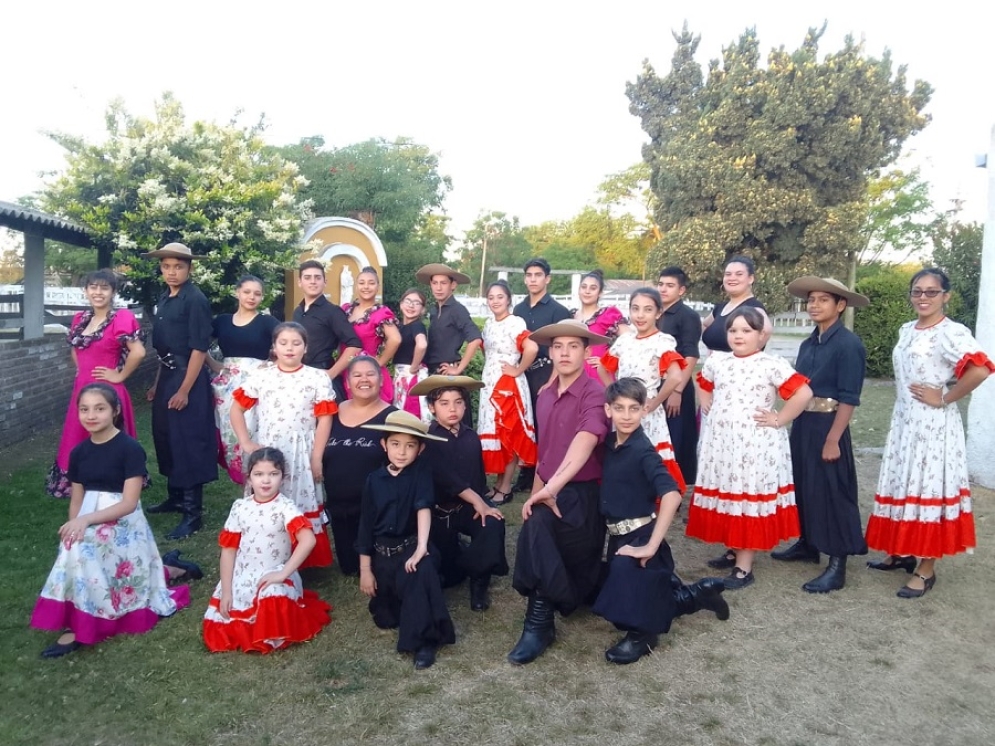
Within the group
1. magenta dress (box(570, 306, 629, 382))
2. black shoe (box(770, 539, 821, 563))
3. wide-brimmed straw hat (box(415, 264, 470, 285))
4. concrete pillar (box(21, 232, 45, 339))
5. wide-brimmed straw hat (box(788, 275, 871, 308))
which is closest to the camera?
wide-brimmed straw hat (box(788, 275, 871, 308))

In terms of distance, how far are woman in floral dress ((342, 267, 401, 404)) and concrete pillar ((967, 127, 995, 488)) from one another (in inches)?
201

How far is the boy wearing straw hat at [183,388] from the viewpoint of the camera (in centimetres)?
506

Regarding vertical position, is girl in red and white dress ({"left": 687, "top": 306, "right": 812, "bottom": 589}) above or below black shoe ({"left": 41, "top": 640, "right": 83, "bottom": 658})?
above

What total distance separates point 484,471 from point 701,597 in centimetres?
146

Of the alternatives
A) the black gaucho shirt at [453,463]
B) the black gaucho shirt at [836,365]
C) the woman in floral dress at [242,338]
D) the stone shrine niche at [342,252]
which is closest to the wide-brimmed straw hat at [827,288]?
the black gaucho shirt at [836,365]

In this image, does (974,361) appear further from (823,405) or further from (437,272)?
(437,272)

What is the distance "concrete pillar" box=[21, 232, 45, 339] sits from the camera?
8.77m

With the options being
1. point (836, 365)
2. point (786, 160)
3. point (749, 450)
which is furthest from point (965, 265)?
point (749, 450)

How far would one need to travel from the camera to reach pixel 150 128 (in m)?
11.0

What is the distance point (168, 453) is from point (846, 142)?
20.5 m

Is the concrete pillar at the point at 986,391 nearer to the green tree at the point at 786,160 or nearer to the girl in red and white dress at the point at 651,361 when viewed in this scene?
the girl in red and white dress at the point at 651,361

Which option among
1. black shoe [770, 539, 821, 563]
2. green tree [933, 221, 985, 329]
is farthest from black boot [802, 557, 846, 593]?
green tree [933, 221, 985, 329]

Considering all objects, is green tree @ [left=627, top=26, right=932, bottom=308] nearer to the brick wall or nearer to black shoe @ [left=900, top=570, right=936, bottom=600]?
the brick wall

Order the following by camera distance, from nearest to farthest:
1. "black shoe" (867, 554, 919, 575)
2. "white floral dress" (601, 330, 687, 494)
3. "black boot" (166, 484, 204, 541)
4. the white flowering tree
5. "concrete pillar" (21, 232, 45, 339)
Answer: "black shoe" (867, 554, 919, 575)
"white floral dress" (601, 330, 687, 494)
"black boot" (166, 484, 204, 541)
"concrete pillar" (21, 232, 45, 339)
the white flowering tree
